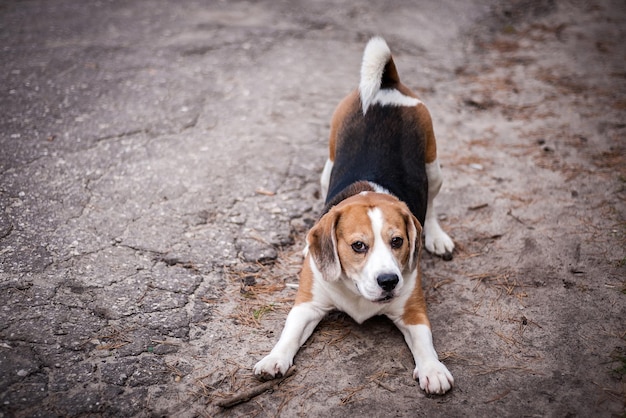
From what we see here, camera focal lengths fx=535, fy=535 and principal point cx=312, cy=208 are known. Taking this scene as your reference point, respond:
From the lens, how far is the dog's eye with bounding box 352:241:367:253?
110 inches

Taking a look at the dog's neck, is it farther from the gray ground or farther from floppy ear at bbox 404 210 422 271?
the gray ground

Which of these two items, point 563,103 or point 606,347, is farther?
point 563,103

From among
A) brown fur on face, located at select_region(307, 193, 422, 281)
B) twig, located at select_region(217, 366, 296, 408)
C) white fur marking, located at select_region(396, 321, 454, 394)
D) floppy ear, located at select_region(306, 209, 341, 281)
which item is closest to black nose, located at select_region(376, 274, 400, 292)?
brown fur on face, located at select_region(307, 193, 422, 281)

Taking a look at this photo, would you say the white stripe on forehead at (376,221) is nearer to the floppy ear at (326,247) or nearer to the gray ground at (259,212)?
the floppy ear at (326,247)

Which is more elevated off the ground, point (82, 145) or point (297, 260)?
point (82, 145)

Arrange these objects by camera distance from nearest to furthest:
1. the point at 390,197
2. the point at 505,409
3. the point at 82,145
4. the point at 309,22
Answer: the point at 505,409 → the point at 390,197 → the point at 82,145 → the point at 309,22

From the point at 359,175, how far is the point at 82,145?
2521 millimetres

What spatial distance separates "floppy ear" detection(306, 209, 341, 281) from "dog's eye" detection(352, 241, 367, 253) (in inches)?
4.3

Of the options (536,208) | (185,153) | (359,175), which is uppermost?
(359,175)

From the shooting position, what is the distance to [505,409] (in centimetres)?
260

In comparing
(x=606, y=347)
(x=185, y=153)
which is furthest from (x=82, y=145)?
(x=606, y=347)

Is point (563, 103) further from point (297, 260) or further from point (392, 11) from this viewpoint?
point (297, 260)

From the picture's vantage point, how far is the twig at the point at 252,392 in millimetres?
2602

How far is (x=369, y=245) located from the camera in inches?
109
